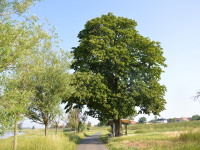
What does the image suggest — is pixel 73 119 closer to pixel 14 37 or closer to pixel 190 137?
pixel 190 137

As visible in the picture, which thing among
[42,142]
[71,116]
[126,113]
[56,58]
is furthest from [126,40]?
[71,116]

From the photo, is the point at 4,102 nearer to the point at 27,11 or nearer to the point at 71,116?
the point at 27,11

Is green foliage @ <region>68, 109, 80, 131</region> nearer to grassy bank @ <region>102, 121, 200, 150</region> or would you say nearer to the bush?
grassy bank @ <region>102, 121, 200, 150</region>

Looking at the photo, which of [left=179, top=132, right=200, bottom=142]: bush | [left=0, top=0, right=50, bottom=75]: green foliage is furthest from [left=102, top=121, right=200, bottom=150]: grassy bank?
[left=0, top=0, right=50, bottom=75]: green foliage

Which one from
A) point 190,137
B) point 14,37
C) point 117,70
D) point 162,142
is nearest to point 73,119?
point 117,70

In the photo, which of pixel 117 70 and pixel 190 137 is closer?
pixel 190 137

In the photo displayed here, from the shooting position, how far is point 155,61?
2970cm

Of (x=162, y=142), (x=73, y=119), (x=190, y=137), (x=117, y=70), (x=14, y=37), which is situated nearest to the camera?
(x=14, y=37)

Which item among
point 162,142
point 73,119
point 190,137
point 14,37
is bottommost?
point 73,119

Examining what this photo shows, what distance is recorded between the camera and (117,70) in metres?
29.3

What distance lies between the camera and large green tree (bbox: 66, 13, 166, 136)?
92.4 ft

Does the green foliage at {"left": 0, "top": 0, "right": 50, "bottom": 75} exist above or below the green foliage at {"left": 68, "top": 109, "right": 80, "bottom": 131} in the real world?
above

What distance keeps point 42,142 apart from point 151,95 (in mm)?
16969

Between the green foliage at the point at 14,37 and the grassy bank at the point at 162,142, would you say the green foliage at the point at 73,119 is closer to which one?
the grassy bank at the point at 162,142
